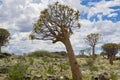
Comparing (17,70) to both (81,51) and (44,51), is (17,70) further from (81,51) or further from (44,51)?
(81,51)

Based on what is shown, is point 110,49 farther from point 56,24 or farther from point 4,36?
point 56,24

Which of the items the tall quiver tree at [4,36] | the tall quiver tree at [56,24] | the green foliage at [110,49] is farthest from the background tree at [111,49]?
the tall quiver tree at [56,24]

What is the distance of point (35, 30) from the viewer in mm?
15594

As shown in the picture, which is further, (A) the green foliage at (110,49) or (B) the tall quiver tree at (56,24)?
(A) the green foliage at (110,49)

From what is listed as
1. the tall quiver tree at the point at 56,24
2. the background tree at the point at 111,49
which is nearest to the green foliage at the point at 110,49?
the background tree at the point at 111,49

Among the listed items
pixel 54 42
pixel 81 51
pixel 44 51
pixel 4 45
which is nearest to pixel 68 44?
pixel 54 42

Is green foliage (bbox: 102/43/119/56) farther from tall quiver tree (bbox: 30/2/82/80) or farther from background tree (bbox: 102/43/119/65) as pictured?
tall quiver tree (bbox: 30/2/82/80)

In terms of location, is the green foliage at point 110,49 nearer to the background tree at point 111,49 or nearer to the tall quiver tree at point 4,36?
the background tree at point 111,49

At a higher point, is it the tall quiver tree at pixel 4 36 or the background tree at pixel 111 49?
the tall quiver tree at pixel 4 36

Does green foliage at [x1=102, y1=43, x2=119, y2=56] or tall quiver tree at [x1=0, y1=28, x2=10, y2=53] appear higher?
tall quiver tree at [x1=0, y1=28, x2=10, y2=53]

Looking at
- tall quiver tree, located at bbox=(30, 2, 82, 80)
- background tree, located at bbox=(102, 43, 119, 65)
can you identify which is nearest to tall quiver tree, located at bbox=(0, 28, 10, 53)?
background tree, located at bbox=(102, 43, 119, 65)

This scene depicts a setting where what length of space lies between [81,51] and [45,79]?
39127 millimetres

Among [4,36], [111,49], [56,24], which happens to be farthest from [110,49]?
[56,24]

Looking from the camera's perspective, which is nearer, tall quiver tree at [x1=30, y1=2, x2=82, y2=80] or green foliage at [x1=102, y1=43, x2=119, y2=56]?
tall quiver tree at [x1=30, y1=2, x2=82, y2=80]
